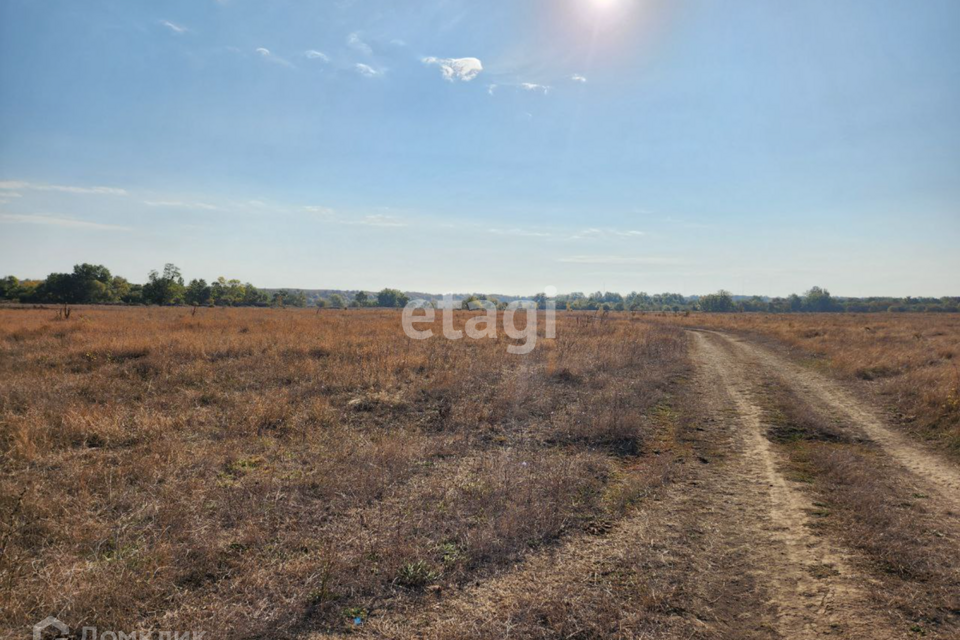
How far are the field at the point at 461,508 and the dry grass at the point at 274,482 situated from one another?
30mm

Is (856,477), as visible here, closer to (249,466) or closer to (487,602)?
(487,602)

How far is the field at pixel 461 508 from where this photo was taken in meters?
3.29

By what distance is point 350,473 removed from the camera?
5.70 metres

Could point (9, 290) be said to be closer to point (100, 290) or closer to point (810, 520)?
point (100, 290)

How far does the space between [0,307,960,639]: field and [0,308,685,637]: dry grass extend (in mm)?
30

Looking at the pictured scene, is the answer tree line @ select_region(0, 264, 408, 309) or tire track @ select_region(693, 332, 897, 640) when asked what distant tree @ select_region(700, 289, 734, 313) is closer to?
tree line @ select_region(0, 264, 408, 309)

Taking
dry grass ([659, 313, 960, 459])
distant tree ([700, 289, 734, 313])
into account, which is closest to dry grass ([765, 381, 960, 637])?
dry grass ([659, 313, 960, 459])

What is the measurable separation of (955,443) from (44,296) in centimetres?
10687

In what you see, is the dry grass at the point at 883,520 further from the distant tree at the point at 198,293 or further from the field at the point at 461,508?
the distant tree at the point at 198,293

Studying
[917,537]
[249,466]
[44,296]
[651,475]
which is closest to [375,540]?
[249,466]

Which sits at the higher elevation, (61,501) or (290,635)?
(61,501)

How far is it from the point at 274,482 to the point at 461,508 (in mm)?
2431

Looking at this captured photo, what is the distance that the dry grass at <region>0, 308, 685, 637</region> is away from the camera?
11.2 ft

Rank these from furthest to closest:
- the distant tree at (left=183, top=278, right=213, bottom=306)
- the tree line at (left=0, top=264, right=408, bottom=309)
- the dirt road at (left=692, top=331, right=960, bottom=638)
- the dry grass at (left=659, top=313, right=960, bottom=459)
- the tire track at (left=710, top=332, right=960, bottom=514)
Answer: the distant tree at (left=183, top=278, right=213, bottom=306)
the tree line at (left=0, top=264, right=408, bottom=309)
the dry grass at (left=659, top=313, right=960, bottom=459)
the tire track at (left=710, top=332, right=960, bottom=514)
the dirt road at (left=692, top=331, right=960, bottom=638)
